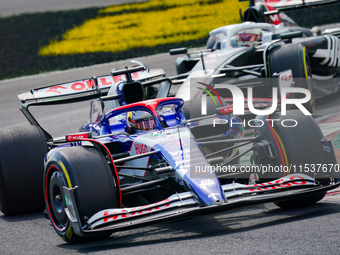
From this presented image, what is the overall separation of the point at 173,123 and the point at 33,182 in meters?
1.57

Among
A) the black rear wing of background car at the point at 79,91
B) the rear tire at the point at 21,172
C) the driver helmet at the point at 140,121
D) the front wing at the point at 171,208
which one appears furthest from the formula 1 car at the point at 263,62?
the front wing at the point at 171,208

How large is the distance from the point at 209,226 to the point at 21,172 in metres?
2.28

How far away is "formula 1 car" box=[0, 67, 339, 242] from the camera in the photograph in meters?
5.18

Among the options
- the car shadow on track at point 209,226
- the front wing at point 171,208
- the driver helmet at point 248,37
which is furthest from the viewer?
the driver helmet at point 248,37

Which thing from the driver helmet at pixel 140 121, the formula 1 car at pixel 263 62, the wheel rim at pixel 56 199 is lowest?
the formula 1 car at pixel 263 62

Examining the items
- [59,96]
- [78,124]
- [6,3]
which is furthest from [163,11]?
[59,96]

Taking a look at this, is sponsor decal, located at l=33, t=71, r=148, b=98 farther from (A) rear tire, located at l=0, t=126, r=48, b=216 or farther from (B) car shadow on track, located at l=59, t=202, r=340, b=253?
(B) car shadow on track, located at l=59, t=202, r=340, b=253

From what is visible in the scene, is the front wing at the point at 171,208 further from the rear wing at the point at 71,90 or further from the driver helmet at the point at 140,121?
the rear wing at the point at 71,90

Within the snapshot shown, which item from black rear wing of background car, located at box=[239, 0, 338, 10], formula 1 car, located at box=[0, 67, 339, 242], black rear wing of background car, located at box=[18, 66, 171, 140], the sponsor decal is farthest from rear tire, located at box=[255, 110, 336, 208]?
black rear wing of background car, located at box=[239, 0, 338, 10]

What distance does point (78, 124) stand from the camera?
A: 13305 millimetres

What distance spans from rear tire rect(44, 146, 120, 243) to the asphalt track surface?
0.62 feet

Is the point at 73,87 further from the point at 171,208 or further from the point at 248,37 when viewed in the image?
the point at 248,37

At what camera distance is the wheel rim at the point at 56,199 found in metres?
5.55

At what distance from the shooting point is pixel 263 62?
479 inches
